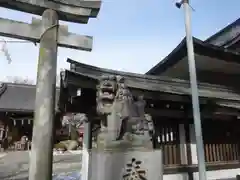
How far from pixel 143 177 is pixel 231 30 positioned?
10609 mm

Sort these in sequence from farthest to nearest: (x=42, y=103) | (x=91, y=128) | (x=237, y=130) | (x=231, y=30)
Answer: (x=231, y=30) → (x=91, y=128) → (x=237, y=130) → (x=42, y=103)

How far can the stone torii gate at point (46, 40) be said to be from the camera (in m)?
3.26

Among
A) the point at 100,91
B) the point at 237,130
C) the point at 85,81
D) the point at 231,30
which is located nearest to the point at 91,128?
the point at 85,81

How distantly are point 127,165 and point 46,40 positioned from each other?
2468 mm

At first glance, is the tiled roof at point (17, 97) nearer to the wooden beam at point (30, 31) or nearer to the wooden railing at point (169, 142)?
the wooden railing at point (169, 142)

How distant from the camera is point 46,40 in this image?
12.1ft

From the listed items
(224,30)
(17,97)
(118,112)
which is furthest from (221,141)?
(17,97)

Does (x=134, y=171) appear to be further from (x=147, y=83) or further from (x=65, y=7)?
(x=147, y=83)

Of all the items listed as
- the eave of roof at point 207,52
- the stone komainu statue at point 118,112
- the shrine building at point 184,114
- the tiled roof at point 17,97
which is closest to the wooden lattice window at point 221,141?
the shrine building at point 184,114

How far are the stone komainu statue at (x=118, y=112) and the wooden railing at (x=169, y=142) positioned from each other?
2.71m

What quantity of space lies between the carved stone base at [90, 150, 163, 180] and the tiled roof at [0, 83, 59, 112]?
2014 cm

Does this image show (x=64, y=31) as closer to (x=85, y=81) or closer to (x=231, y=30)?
(x=85, y=81)

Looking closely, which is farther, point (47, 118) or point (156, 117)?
point (156, 117)

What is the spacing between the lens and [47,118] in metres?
3.37
